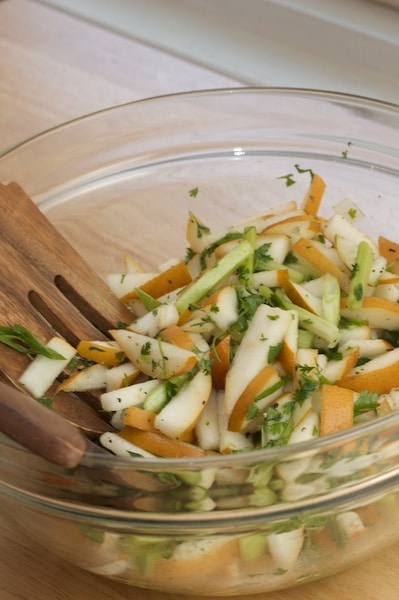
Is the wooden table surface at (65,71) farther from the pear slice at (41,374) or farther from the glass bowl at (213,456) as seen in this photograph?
the pear slice at (41,374)

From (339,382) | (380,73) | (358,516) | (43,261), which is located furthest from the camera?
(380,73)

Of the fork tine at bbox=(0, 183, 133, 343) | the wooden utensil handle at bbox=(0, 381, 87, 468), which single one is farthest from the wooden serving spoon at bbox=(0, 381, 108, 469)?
the fork tine at bbox=(0, 183, 133, 343)

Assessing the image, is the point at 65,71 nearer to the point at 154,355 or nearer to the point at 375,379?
the point at 154,355

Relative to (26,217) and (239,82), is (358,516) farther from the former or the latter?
(239,82)

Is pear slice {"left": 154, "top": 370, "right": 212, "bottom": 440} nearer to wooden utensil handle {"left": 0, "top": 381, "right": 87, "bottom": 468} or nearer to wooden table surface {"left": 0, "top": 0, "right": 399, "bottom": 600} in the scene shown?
wooden utensil handle {"left": 0, "top": 381, "right": 87, "bottom": 468}

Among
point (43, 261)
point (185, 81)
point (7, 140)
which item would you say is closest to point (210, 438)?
point (43, 261)

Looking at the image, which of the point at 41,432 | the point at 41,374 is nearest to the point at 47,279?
the point at 41,374
